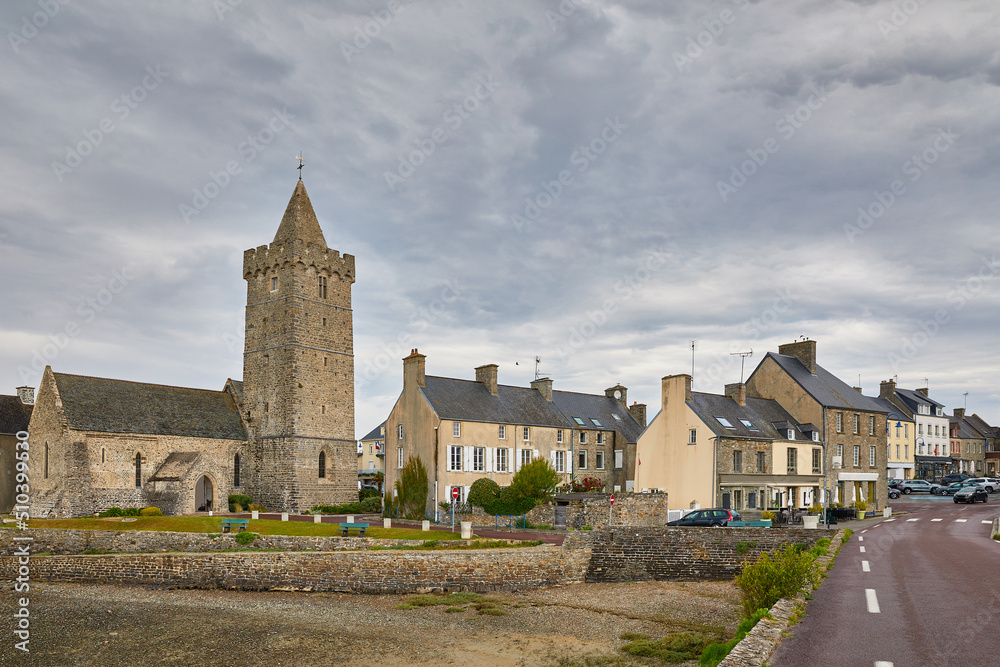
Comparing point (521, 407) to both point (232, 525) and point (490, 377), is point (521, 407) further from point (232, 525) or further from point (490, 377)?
point (232, 525)

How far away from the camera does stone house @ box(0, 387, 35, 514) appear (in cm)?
4919

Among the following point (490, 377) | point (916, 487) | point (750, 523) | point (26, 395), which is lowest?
point (916, 487)

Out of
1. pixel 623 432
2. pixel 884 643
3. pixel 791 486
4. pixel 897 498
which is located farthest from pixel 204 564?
pixel 897 498

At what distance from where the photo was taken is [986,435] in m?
94.9

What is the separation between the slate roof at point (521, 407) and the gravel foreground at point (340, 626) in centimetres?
1921

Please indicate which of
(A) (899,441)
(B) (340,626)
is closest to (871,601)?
(B) (340,626)

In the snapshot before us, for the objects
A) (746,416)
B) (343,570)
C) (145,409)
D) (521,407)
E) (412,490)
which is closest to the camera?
(343,570)

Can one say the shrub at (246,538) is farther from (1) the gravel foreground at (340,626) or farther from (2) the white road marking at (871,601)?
(2) the white road marking at (871,601)

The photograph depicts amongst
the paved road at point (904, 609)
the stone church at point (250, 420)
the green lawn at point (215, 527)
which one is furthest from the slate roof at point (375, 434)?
the paved road at point (904, 609)

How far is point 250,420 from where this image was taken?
55219mm

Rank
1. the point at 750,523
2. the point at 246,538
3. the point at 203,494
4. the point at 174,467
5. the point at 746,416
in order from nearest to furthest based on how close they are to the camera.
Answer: the point at 246,538 → the point at 750,523 → the point at 174,467 → the point at 746,416 → the point at 203,494

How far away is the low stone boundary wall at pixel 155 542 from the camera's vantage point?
31969 millimetres

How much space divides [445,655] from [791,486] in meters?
37.1

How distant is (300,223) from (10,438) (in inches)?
934
